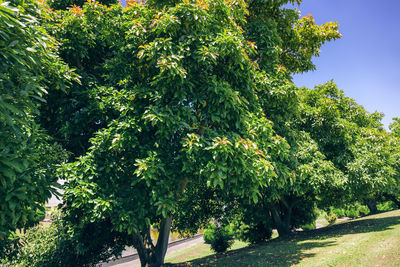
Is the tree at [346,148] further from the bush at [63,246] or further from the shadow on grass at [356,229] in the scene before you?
the bush at [63,246]

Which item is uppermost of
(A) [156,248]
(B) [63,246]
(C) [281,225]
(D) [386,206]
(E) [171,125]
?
(E) [171,125]

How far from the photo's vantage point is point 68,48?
885 cm

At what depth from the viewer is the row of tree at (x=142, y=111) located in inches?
198

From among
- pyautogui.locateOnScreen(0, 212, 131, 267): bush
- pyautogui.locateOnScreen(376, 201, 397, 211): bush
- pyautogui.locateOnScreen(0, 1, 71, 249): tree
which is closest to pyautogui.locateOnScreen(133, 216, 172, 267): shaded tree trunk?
pyautogui.locateOnScreen(0, 212, 131, 267): bush

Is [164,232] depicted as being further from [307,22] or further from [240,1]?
[307,22]

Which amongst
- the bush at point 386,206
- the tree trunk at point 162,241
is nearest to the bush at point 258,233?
the tree trunk at point 162,241

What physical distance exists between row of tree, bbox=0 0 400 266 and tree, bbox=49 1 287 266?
0.04 m

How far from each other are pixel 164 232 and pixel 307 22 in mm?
13048

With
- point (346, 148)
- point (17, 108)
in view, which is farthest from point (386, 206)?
point (17, 108)

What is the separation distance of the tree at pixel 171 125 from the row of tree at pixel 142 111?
4 cm

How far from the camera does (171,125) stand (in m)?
6.80

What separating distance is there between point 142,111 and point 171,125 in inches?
61.1

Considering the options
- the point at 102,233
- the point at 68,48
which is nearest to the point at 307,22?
the point at 68,48

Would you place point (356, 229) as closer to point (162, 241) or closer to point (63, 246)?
point (162, 241)
